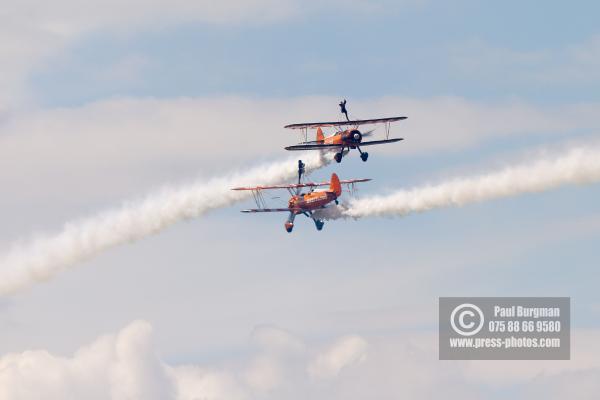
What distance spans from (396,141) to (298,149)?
29.2 ft

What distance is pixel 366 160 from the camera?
636ft

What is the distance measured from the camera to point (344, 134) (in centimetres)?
19550

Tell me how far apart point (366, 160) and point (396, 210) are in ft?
25.2

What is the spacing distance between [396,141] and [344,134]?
4.64m

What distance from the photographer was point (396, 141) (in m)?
194

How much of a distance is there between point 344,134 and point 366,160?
3326mm

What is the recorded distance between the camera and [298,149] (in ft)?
Result: 647

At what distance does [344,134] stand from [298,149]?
448 cm

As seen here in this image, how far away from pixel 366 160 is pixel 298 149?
22.2ft
